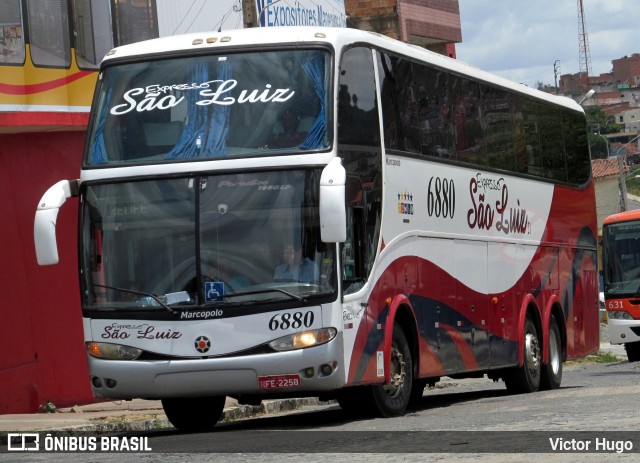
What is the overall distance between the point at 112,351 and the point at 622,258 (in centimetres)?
2132

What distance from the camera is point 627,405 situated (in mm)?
13203

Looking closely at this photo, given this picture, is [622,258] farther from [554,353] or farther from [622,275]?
[554,353]

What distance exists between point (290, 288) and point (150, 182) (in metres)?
1.70

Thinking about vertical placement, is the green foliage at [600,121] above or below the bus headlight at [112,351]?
above

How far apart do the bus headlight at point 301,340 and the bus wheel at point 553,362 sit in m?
8.11

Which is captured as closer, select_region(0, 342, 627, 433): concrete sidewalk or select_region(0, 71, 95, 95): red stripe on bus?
select_region(0, 342, 627, 433): concrete sidewalk

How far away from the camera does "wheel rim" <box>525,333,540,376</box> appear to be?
19.1 meters

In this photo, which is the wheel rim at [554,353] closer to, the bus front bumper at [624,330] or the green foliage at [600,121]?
the bus front bumper at [624,330]

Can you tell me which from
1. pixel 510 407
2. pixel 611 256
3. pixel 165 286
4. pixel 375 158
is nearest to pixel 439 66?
pixel 375 158

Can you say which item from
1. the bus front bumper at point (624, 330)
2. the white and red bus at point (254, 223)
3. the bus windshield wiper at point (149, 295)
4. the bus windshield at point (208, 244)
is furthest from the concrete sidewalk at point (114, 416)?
the bus front bumper at point (624, 330)

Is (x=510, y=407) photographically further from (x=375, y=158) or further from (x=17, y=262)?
(x=17, y=262)

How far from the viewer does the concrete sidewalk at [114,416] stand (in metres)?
15.4

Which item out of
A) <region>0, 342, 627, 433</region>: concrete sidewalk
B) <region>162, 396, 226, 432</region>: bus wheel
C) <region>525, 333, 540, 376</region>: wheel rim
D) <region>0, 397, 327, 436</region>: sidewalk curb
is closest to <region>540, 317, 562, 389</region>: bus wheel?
<region>525, 333, 540, 376</region>: wheel rim

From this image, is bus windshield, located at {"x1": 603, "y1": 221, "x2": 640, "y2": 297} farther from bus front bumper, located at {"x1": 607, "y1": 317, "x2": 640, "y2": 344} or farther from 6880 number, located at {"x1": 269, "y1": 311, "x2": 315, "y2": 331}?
6880 number, located at {"x1": 269, "y1": 311, "x2": 315, "y2": 331}
